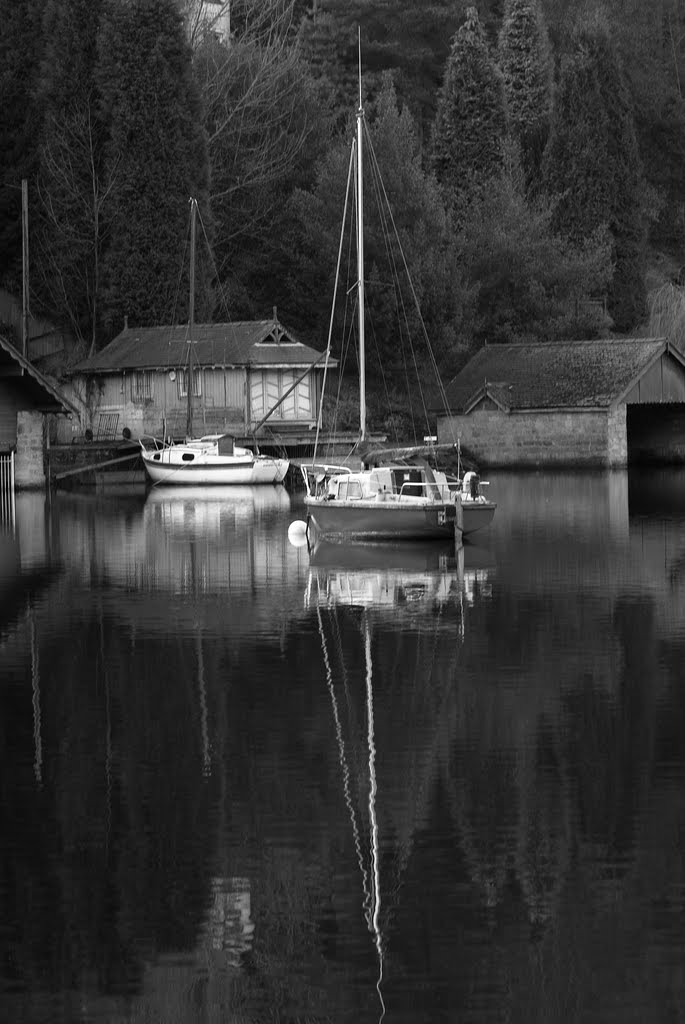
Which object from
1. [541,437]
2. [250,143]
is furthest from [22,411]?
[250,143]

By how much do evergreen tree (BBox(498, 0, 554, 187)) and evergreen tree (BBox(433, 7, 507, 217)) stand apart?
6238 millimetres

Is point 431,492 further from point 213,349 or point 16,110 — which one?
point 16,110

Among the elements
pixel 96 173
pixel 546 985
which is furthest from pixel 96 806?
pixel 96 173

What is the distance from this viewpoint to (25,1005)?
976 cm

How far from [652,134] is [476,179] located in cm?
1642

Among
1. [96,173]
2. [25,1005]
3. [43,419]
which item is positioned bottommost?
[25,1005]

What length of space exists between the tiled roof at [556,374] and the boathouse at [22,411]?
755 inches

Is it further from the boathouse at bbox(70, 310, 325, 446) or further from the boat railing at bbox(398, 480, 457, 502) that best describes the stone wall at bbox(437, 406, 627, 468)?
the boat railing at bbox(398, 480, 457, 502)

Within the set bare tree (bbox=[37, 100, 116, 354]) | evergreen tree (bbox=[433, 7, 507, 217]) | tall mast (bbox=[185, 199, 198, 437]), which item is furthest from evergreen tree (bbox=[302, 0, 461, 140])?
tall mast (bbox=[185, 199, 198, 437])

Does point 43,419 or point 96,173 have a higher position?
point 96,173

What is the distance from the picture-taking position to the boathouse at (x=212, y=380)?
60.0 meters

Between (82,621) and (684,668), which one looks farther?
(82,621)

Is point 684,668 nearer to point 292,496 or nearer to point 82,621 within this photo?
point 82,621

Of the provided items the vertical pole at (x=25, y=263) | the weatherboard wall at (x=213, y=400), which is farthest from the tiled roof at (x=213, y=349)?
the vertical pole at (x=25, y=263)
